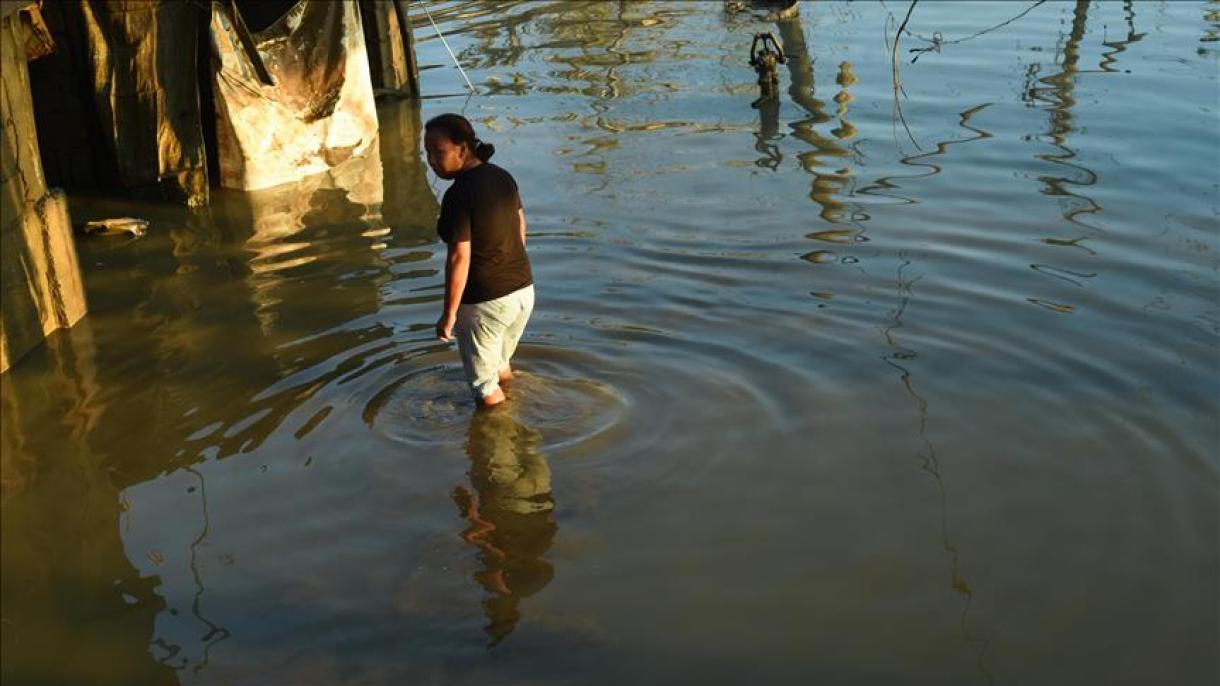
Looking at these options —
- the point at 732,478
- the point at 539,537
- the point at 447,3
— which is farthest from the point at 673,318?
the point at 447,3

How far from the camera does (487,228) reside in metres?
6.94

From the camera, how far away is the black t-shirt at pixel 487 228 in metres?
6.88

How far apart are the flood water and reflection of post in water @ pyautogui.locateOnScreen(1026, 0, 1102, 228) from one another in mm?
64

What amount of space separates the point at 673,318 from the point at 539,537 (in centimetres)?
279

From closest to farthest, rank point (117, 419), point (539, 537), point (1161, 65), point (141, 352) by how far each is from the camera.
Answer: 1. point (539, 537)
2. point (117, 419)
3. point (141, 352)
4. point (1161, 65)

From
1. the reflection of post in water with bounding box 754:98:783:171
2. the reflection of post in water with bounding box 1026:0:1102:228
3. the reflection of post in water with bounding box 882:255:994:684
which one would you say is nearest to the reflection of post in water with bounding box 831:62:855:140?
the reflection of post in water with bounding box 754:98:783:171

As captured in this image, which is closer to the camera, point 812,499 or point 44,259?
point 812,499

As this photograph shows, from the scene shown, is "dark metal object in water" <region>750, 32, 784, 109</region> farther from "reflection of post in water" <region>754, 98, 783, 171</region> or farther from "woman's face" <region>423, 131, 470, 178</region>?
"woman's face" <region>423, 131, 470, 178</region>

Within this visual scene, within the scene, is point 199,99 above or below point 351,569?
above

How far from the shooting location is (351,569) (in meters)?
6.13

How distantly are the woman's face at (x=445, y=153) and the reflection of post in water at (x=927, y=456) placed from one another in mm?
2684

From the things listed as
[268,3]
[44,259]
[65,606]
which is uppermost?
[268,3]

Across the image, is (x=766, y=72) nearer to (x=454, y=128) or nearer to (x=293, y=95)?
(x=293, y=95)

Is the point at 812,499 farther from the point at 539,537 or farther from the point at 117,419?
the point at 117,419
